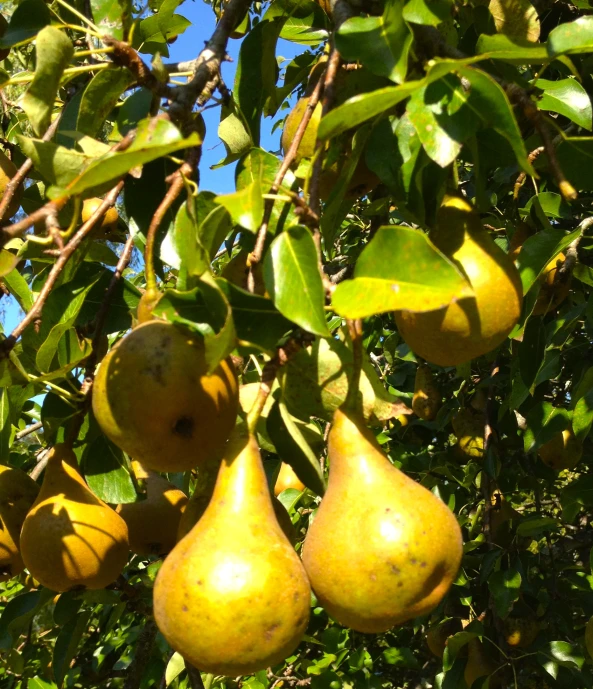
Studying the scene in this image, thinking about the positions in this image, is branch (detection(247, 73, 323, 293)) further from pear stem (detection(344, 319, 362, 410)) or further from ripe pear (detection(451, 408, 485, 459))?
ripe pear (detection(451, 408, 485, 459))

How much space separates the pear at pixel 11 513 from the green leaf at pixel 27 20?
39.4 inches

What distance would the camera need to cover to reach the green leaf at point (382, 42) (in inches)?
42.1

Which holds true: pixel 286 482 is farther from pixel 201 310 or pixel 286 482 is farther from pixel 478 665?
pixel 201 310

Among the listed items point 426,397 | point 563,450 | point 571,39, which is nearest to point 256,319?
point 571,39

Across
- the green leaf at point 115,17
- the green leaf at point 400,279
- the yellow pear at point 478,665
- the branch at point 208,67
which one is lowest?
the yellow pear at point 478,665

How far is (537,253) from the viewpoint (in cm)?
150

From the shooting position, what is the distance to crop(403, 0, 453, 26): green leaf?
1093mm

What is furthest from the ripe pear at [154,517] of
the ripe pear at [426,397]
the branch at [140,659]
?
the ripe pear at [426,397]

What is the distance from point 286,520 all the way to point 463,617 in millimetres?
2089

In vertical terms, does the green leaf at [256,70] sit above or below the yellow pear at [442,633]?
above

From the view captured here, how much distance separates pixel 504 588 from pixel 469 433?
1024 millimetres

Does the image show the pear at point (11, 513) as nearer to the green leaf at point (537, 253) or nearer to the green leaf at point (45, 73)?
the green leaf at point (45, 73)

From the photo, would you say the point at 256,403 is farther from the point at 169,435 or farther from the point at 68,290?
the point at 68,290

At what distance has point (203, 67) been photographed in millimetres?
1335
